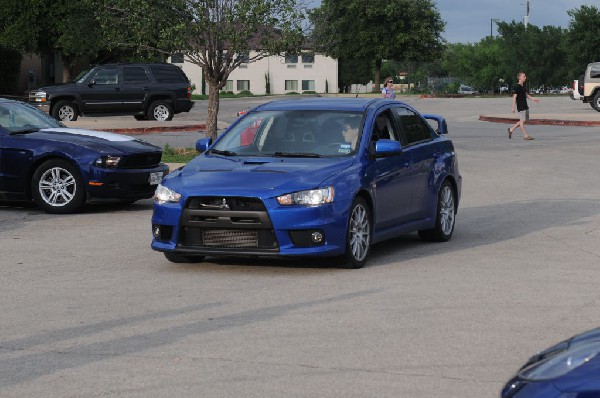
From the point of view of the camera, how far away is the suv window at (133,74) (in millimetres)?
42281

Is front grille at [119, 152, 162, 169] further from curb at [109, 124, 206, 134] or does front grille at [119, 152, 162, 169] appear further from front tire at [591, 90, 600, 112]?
front tire at [591, 90, 600, 112]

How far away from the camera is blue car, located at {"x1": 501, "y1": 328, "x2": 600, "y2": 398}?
13.5 feet

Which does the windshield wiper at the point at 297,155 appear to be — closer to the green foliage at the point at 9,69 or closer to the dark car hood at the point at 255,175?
the dark car hood at the point at 255,175

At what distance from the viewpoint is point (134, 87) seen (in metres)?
42.3

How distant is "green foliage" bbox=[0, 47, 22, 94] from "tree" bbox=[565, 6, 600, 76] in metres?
42.0

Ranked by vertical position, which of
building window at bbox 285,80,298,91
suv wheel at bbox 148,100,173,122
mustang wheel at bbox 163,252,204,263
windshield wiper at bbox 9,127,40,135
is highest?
windshield wiper at bbox 9,127,40,135

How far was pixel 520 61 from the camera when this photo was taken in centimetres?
12425

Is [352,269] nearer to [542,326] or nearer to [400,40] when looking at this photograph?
[542,326]

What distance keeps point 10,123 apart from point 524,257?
25.9 ft

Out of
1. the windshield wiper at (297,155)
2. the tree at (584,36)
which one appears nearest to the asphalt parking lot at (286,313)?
the windshield wiper at (297,155)

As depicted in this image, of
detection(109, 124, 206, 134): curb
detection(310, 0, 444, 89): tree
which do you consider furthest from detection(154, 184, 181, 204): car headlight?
detection(310, 0, 444, 89): tree

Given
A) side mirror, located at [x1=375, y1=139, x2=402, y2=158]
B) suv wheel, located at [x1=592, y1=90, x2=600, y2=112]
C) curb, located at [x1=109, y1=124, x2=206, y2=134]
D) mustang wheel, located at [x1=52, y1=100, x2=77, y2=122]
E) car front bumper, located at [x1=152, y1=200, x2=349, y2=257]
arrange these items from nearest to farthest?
car front bumper, located at [x1=152, y1=200, x2=349, y2=257], side mirror, located at [x1=375, y1=139, x2=402, y2=158], curb, located at [x1=109, y1=124, x2=206, y2=134], mustang wheel, located at [x1=52, y1=100, x2=77, y2=122], suv wheel, located at [x1=592, y1=90, x2=600, y2=112]

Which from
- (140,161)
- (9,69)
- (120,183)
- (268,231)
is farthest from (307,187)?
(9,69)

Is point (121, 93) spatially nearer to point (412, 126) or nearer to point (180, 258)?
point (412, 126)
